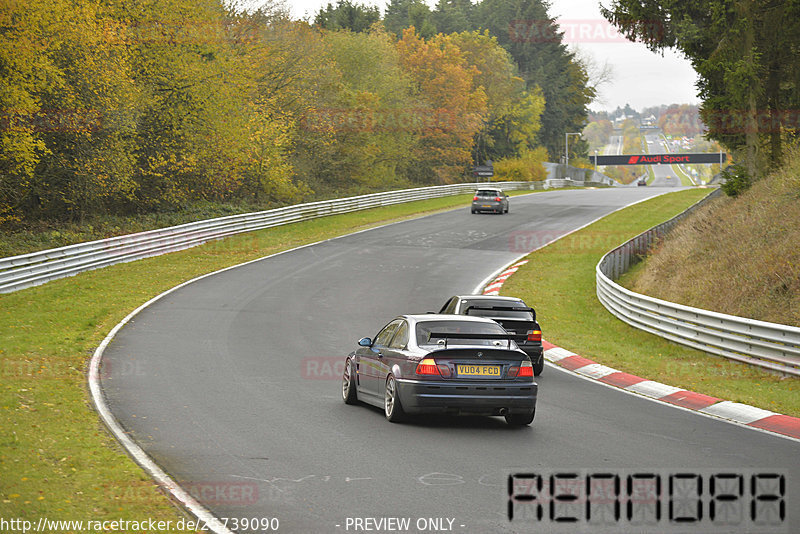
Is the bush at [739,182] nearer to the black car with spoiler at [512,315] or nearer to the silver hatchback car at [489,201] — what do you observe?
the black car with spoiler at [512,315]

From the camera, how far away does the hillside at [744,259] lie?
18047 mm

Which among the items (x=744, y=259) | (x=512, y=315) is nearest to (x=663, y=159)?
(x=744, y=259)

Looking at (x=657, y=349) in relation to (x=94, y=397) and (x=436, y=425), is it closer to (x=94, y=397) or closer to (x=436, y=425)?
(x=436, y=425)

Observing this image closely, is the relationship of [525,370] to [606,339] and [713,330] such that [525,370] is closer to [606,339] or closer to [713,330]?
[713,330]

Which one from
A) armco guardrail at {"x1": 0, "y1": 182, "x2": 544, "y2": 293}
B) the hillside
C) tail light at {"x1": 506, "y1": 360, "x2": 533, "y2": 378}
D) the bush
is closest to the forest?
armco guardrail at {"x1": 0, "y1": 182, "x2": 544, "y2": 293}

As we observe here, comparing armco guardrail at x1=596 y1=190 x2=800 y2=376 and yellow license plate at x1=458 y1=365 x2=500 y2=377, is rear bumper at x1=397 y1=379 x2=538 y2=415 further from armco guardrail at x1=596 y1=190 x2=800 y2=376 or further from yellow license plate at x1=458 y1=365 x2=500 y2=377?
armco guardrail at x1=596 y1=190 x2=800 y2=376

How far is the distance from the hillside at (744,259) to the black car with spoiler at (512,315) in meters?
5.07

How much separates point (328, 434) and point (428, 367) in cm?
148

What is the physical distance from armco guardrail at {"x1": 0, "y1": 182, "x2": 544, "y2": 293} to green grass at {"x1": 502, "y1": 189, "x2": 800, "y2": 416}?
13.6 meters

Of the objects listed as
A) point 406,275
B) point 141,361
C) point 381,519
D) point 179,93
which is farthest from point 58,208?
point 381,519

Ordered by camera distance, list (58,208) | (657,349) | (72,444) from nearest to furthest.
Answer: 1. (72,444)
2. (657,349)
3. (58,208)

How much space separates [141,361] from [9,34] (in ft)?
70.4

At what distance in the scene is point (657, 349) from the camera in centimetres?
1881

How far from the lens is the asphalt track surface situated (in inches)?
294
